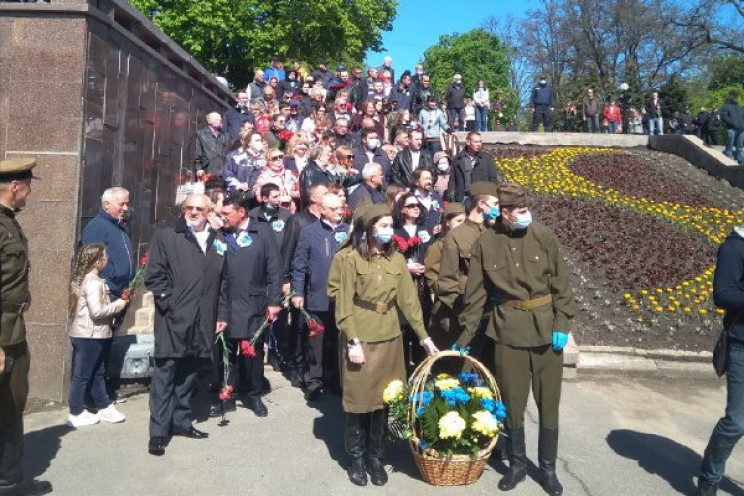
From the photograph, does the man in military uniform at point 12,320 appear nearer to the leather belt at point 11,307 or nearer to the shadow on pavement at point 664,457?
the leather belt at point 11,307

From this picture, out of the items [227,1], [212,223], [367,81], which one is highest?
[227,1]

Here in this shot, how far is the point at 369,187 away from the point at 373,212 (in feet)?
11.1

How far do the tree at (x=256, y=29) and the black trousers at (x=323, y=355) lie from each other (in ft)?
88.2

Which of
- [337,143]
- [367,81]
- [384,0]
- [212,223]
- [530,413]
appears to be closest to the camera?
[212,223]


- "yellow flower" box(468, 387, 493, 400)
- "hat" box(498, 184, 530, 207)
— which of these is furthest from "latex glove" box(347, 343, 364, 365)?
"hat" box(498, 184, 530, 207)

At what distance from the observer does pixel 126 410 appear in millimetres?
6355

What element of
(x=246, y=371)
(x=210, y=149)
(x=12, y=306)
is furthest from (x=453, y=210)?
(x=210, y=149)

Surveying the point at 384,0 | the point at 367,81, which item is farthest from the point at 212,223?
the point at 384,0

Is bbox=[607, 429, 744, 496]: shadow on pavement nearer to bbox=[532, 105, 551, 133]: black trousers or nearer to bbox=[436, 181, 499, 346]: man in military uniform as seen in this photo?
bbox=[436, 181, 499, 346]: man in military uniform

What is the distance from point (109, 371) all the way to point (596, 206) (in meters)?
10.8

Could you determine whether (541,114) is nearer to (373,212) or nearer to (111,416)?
(373,212)

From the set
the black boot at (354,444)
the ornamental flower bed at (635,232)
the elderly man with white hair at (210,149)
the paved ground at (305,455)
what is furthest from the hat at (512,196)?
the elderly man with white hair at (210,149)

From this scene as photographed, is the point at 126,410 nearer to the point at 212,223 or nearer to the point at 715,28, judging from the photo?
the point at 212,223

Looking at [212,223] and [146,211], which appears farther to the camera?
[146,211]
